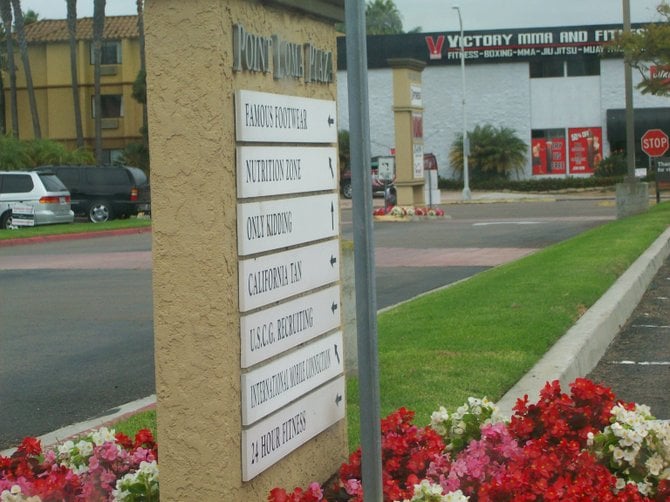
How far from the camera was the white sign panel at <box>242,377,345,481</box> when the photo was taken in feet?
13.9

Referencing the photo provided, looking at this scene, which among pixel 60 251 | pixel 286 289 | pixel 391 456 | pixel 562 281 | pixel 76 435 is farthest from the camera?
Answer: pixel 60 251

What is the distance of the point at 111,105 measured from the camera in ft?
221

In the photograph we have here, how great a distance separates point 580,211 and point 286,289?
35889 mm

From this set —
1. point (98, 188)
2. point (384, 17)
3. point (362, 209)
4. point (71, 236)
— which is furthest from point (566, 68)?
point (384, 17)

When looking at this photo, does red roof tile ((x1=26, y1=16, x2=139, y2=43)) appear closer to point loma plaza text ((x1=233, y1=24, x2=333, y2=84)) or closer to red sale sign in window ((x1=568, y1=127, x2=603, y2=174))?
red sale sign in window ((x1=568, y1=127, x2=603, y2=174))

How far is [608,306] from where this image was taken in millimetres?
11688

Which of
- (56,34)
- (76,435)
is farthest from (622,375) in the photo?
(56,34)

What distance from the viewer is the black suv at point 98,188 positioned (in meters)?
37.6

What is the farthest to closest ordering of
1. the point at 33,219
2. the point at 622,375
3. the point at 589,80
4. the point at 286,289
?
the point at 589,80 → the point at 33,219 → the point at 622,375 → the point at 286,289

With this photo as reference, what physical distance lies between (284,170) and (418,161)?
32755 millimetres

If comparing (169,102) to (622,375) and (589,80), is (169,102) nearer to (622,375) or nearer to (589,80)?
(622,375)

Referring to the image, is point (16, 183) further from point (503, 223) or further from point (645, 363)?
point (645, 363)

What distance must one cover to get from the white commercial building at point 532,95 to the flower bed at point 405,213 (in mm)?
25421

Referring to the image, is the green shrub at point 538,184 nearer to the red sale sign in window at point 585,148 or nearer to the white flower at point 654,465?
the red sale sign in window at point 585,148
